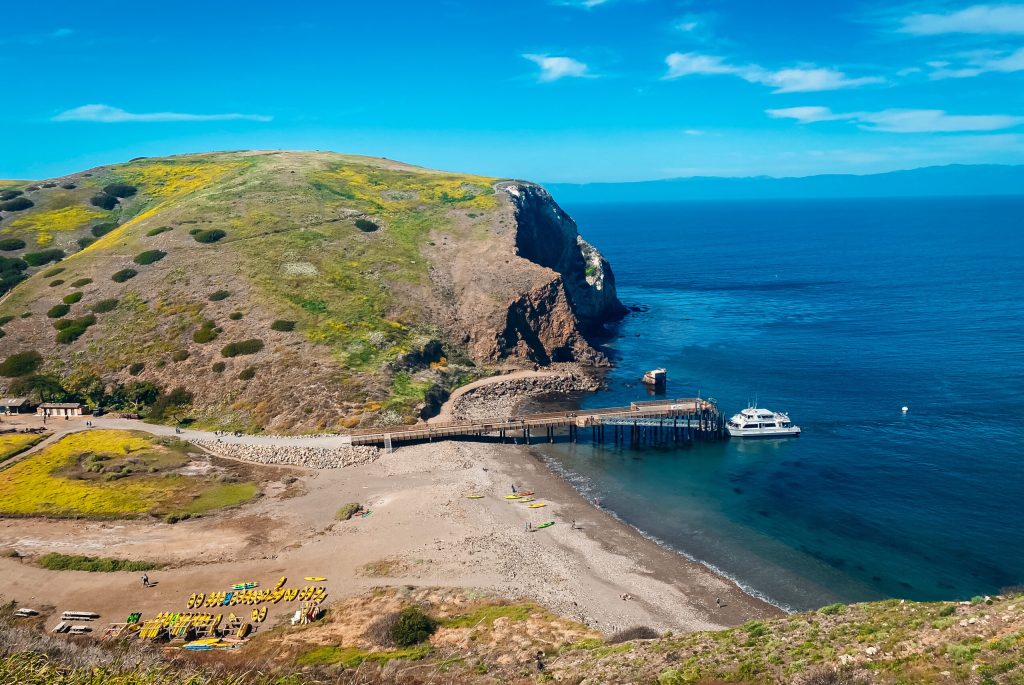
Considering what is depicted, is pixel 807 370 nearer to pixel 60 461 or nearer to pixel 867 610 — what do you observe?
pixel 867 610

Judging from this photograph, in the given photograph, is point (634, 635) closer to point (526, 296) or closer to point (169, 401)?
point (169, 401)

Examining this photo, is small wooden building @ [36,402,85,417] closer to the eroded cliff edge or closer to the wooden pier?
the wooden pier

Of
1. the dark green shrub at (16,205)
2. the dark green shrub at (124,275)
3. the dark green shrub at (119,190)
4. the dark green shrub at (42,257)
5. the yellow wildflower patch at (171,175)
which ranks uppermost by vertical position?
the yellow wildflower patch at (171,175)

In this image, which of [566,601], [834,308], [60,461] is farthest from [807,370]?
[60,461]

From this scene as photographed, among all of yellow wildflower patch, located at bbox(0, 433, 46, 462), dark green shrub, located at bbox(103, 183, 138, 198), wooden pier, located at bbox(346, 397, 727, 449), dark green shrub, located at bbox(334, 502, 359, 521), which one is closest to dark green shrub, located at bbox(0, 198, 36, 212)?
dark green shrub, located at bbox(103, 183, 138, 198)

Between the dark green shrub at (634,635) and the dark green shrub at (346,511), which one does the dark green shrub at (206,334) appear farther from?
the dark green shrub at (634,635)

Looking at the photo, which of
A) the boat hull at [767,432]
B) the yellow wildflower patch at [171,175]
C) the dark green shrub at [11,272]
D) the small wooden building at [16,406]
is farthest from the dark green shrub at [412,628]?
the yellow wildflower patch at [171,175]
